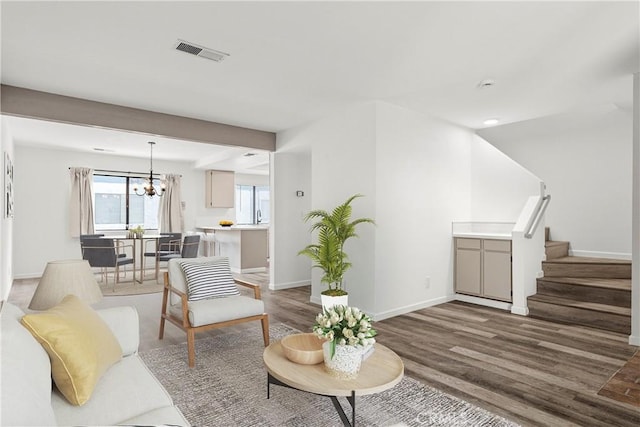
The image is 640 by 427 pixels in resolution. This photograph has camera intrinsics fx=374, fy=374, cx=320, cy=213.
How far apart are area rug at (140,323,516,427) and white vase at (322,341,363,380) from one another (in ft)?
1.27

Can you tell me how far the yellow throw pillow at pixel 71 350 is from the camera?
1520 mm

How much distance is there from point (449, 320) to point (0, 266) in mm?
5488

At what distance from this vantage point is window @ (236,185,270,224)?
34.8 ft

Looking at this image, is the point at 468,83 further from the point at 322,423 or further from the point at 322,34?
the point at 322,423

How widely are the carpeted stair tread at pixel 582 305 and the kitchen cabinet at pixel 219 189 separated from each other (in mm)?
7234

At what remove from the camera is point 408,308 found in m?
4.60

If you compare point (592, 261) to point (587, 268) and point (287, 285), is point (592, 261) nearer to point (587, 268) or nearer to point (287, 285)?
point (587, 268)

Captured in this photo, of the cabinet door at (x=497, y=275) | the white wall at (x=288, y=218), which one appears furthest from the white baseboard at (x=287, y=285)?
the cabinet door at (x=497, y=275)

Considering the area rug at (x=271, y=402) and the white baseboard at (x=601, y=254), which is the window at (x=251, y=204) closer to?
the white baseboard at (x=601, y=254)

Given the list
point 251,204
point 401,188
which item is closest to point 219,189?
point 251,204

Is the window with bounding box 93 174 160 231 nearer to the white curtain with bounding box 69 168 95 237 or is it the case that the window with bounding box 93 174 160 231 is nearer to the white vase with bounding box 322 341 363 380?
the white curtain with bounding box 69 168 95 237

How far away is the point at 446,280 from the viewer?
5.16m

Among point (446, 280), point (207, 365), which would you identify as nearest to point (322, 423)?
point (207, 365)

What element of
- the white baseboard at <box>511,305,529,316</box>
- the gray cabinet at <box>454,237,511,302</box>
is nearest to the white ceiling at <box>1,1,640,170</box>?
the gray cabinet at <box>454,237,511,302</box>
